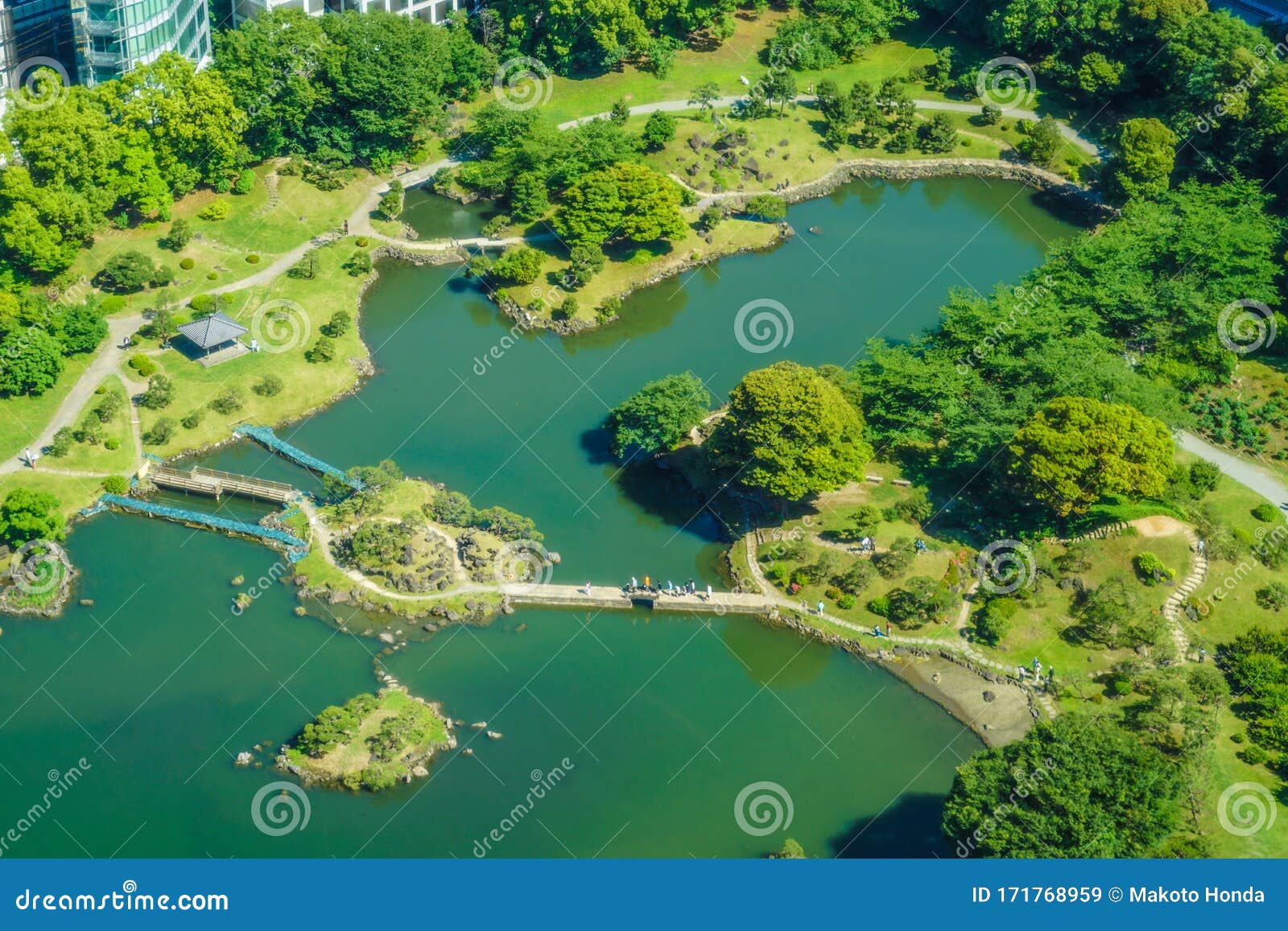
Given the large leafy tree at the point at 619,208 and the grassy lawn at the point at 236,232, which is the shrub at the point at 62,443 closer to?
the grassy lawn at the point at 236,232

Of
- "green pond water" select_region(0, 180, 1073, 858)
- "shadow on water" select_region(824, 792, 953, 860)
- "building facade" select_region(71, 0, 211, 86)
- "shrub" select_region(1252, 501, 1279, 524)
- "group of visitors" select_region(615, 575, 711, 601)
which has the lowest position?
"green pond water" select_region(0, 180, 1073, 858)

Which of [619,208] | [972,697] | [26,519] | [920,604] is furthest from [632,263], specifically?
[26,519]

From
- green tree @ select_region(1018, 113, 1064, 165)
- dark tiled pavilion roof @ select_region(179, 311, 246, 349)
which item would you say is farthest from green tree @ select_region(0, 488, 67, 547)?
green tree @ select_region(1018, 113, 1064, 165)

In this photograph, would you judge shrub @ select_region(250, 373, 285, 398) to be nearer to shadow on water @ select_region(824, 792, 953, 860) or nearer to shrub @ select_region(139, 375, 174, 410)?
shrub @ select_region(139, 375, 174, 410)

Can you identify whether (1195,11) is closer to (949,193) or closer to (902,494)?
(949,193)

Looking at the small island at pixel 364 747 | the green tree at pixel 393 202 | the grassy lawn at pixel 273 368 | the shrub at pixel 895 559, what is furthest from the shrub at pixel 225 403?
the shrub at pixel 895 559

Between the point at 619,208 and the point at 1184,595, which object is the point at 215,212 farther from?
the point at 1184,595

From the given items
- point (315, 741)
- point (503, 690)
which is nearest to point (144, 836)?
point (315, 741)
